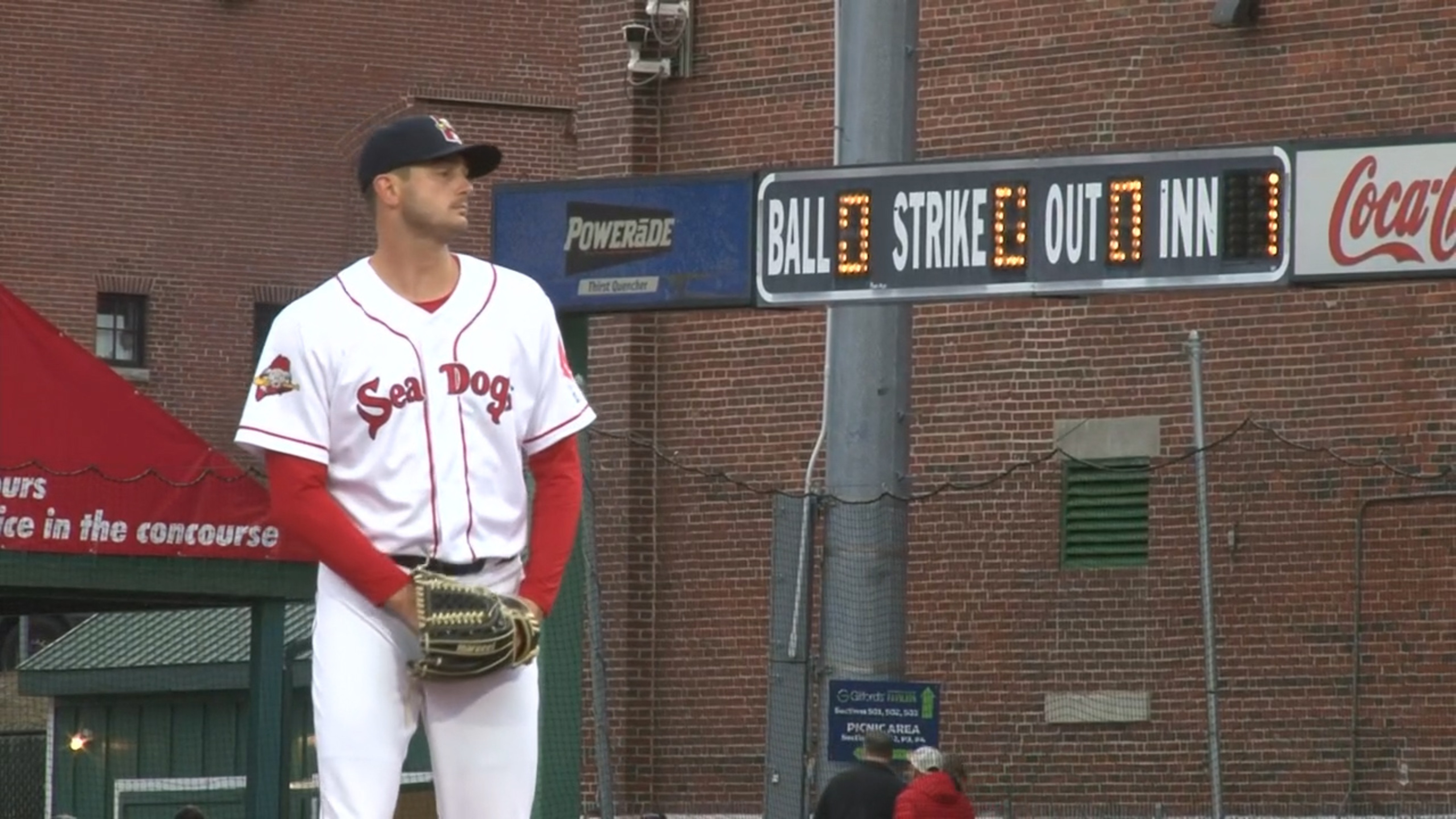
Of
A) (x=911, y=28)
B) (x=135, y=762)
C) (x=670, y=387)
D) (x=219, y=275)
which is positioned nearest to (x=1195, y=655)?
(x=670, y=387)

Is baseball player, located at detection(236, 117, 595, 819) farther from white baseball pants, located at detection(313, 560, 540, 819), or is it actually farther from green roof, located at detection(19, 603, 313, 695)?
green roof, located at detection(19, 603, 313, 695)

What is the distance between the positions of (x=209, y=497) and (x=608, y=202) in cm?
241

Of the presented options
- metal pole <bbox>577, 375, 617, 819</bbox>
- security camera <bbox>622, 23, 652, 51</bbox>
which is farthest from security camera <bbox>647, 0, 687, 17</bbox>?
metal pole <bbox>577, 375, 617, 819</bbox>

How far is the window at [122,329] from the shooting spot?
118 ft

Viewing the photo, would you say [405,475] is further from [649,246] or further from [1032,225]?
[649,246]

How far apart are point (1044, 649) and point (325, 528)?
13.4 m

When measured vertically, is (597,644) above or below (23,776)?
above

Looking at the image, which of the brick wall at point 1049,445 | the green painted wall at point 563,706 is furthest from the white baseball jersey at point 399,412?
the brick wall at point 1049,445

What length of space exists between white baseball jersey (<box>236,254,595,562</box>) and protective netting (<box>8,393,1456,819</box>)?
352 inches

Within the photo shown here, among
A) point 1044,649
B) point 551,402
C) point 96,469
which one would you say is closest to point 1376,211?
point 96,469

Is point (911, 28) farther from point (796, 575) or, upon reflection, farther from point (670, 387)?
point (670, 387)

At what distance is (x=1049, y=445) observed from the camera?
18.3 metres

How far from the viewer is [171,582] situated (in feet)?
42.3

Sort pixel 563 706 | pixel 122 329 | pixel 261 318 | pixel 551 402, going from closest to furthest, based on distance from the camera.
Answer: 1. pixel 551 402
2. pixel 563 706
3. pixel 122 329
4. pixel 261 318
